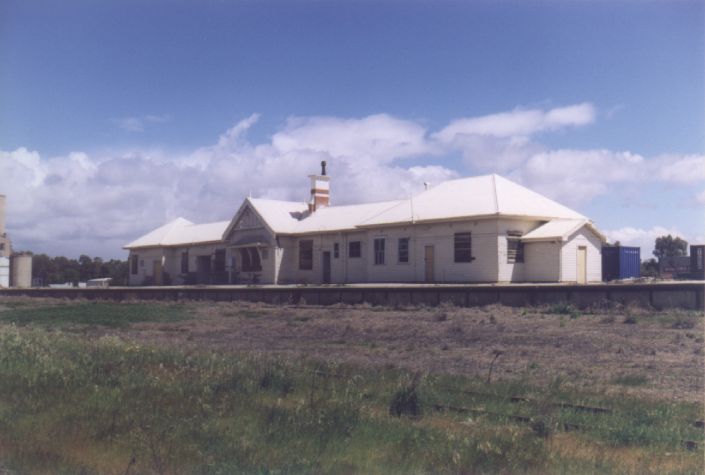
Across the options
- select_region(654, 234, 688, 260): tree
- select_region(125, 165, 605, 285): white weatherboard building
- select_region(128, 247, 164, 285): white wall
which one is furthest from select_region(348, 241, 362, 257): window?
select_region(654, 234, 688, 260): tree

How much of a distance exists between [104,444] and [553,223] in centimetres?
2525

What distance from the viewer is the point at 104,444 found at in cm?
671

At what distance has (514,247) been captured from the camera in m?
29.2

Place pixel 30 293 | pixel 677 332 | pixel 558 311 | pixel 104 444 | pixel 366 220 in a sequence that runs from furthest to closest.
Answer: pixel 30 293 → pixel 366 220 → pixel 558 311 → pixel 677 332 → pixel 104 444

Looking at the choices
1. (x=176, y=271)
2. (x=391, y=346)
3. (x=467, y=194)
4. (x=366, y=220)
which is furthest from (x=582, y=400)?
(x=176, y=271)

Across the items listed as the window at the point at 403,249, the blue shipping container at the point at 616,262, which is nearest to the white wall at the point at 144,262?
the window at the point at 403,249

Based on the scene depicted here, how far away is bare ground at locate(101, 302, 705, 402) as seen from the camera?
36.6 ft

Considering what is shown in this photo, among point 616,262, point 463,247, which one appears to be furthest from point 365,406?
point 616,262

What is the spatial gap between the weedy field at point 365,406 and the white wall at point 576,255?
12.3m

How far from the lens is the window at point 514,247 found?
2897cm

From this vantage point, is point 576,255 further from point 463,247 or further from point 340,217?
point 340,217

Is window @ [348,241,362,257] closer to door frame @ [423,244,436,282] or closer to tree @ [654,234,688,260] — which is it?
door frame @ [423,244,436,282]

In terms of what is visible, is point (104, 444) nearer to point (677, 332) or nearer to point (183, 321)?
point (677, 332)

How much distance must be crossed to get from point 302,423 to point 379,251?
2697 centimetres
